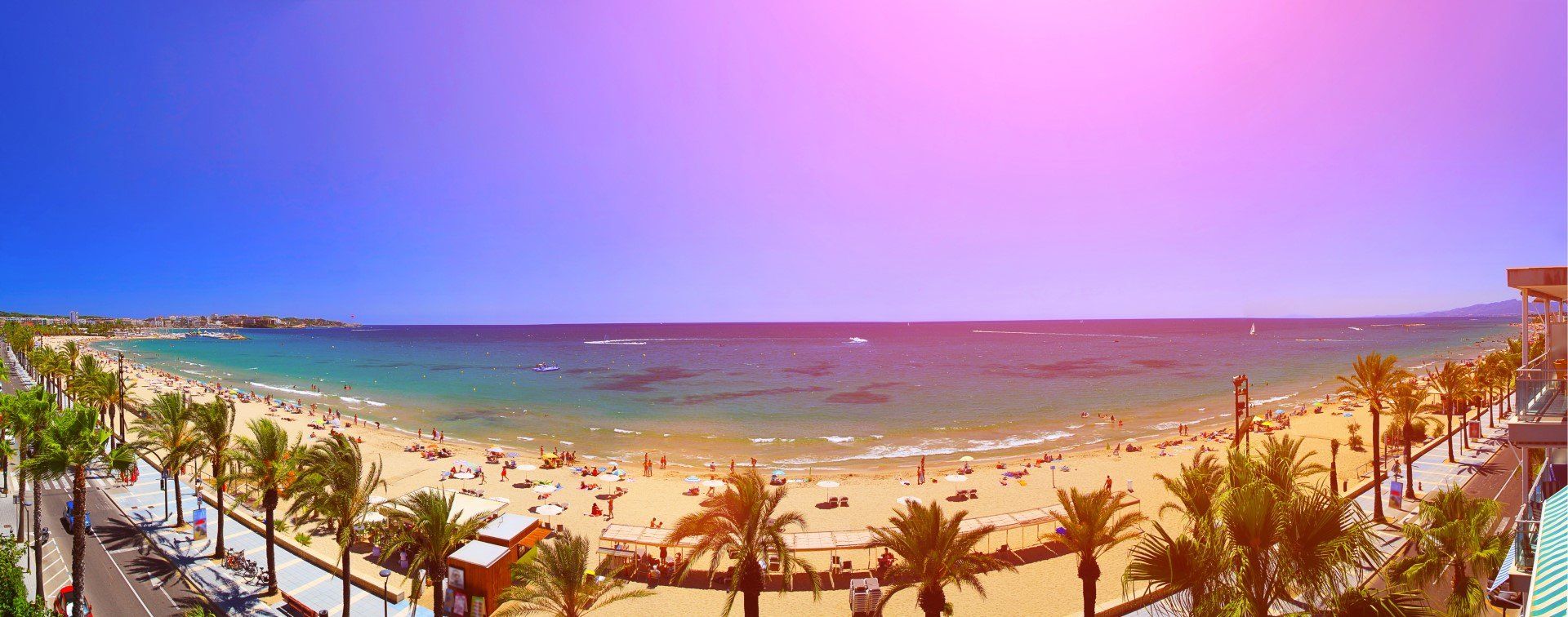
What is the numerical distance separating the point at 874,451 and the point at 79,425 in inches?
1497

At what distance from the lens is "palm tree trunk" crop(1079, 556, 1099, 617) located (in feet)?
46.9

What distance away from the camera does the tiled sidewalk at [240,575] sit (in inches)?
709

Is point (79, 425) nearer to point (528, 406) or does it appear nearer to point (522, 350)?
point (528, 406)

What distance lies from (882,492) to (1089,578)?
59.1ft

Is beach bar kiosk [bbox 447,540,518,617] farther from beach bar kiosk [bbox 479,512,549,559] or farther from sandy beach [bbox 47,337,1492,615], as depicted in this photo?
sandy beach [bbox 47,337,1492,615]

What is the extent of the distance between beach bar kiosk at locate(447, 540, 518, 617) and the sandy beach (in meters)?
3.14

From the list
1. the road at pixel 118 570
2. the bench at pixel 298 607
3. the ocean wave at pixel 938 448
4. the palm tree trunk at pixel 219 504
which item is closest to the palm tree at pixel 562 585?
the bench at pixel 298 607

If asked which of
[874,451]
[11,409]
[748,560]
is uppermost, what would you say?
[11,409]

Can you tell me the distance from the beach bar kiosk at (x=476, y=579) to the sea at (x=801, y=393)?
76.5 ft

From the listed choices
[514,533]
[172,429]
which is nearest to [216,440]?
[172,429]

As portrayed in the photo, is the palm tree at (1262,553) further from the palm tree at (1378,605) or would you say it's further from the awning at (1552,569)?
the awning at (1552,569)

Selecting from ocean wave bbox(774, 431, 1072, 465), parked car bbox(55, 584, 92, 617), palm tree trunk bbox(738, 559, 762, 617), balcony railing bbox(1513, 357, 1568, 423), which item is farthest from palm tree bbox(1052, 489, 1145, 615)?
ocean wave bbox(774, 431, 1072, 465)

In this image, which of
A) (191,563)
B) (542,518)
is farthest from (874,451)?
(191,563)

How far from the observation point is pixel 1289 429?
46062 millimetres
